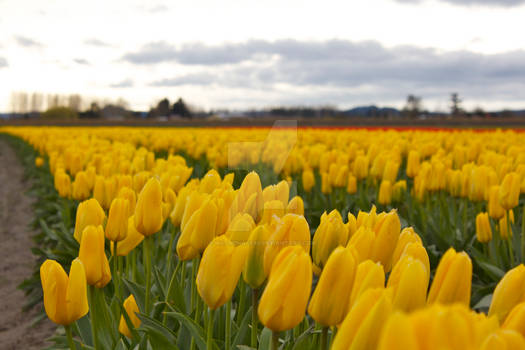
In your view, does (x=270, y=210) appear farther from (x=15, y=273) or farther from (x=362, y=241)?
(x=15, y=273)

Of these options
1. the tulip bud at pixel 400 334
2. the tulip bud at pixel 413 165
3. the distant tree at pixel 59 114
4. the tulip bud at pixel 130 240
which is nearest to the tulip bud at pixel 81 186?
the tulip bud at pixel 130 240

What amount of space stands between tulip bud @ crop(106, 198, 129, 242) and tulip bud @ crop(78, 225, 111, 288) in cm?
28

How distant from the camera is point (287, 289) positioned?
0.89m

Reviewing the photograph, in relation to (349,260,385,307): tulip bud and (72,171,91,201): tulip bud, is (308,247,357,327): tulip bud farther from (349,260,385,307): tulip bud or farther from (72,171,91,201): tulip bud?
(72,171,91,201): tulip bud

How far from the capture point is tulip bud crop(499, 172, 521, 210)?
10.0 ft

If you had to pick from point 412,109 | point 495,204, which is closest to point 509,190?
point 495,204

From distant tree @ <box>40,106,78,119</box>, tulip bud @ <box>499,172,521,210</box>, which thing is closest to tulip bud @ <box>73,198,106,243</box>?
tulip bud @ <box>499,172,521,210</box>

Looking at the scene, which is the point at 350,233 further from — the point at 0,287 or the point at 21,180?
the point at 21,180

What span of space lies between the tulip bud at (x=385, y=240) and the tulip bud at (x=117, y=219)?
99 centimetres

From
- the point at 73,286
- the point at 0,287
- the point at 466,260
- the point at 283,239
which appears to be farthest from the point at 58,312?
the point at 0,287

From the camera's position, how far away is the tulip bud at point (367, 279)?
0.78 m

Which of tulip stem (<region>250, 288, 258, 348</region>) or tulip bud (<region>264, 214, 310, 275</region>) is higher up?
tulip bud (<region>264, 214, 310, 275</region>)

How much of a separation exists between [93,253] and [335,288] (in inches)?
32.9

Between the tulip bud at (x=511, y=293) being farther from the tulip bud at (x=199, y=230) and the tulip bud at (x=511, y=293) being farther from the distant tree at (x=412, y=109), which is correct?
the distant tree at (x=412, y=109)
